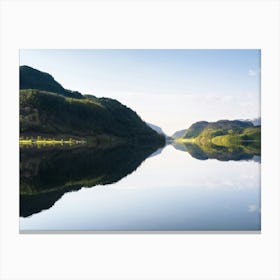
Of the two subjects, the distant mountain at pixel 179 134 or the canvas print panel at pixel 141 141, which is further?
the distant mountain at pixel 179 134

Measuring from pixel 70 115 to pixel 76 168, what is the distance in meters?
1.04

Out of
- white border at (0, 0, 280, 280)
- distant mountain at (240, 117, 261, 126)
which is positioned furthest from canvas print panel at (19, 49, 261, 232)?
white border at (0, 0, 280, 280)

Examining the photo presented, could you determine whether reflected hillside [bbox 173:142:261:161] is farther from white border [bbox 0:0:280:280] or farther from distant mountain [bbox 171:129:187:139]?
white border [bbox 0:0:280:280]

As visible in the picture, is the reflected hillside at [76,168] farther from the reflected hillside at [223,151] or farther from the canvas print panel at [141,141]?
the reflected hillside at [223,151]

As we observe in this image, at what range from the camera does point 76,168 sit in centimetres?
987

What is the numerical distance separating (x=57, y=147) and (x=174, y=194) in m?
2.34

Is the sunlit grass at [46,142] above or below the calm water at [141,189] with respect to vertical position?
above

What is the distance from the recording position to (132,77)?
372 inches
